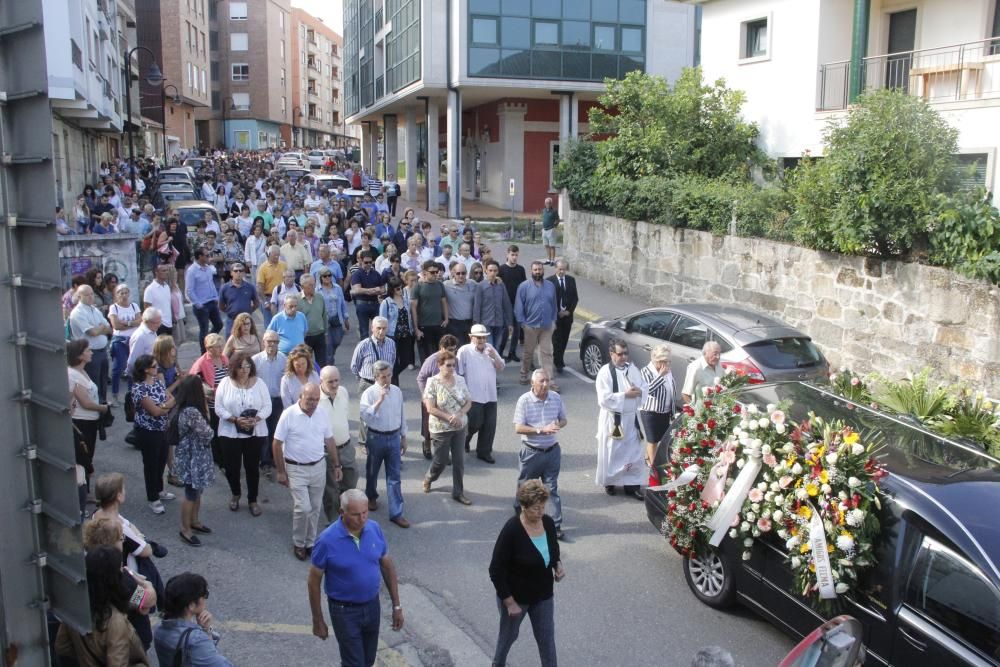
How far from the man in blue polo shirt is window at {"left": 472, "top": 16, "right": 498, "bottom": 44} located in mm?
27679

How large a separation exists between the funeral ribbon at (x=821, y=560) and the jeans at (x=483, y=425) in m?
4.68

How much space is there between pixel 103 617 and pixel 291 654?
5.83 feet

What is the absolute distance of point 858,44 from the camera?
60.7ft

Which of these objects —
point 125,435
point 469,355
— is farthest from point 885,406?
point 125,435

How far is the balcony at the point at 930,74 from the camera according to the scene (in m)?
16.5

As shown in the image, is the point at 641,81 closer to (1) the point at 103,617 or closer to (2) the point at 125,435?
(2) the point at 125,435

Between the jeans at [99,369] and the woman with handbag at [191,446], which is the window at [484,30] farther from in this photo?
the woman with handbag at [191,446]

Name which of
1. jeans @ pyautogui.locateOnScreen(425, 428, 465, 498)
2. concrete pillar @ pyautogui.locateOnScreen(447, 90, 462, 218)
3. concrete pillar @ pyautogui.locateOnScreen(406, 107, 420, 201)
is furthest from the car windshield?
concrete pillar @ pyautogui.locateOnScreen(406, 107, 420, 201)

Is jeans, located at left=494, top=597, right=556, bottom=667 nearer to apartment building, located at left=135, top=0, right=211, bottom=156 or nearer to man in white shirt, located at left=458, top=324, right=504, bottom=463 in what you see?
man in white shirt, located at left=458, top=324, right=504, bottom=463

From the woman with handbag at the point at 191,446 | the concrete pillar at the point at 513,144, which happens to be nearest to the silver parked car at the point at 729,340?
the woman with handbag at the point at 191,446

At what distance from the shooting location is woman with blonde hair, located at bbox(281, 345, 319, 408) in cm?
854

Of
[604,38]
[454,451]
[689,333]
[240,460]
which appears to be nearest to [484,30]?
[604,38]

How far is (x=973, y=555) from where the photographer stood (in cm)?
511

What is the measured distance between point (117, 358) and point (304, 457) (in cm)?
523
